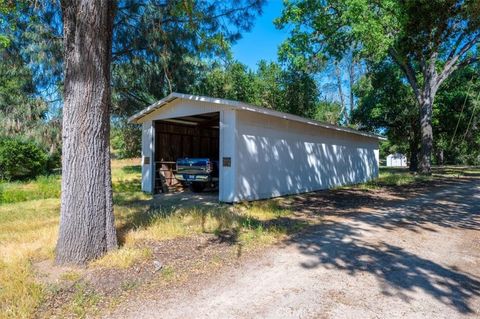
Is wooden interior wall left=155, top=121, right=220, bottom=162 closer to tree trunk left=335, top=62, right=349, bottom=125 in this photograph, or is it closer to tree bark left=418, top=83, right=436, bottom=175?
tree bark left=418, top=83, right=436, bottom=175

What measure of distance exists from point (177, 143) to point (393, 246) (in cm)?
876

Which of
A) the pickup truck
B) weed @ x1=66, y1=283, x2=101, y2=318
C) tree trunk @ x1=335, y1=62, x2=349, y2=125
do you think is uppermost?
tree trunk @ x1=335, y1=62, x2=349, y2=125

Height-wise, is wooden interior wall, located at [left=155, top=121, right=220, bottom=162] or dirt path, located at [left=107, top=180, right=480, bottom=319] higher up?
wooden interior wall, located at [left=155, top=121, right=220, bottom=162]

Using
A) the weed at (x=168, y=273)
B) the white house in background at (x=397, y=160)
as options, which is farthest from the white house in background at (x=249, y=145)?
the white house in background at (x=397, y=160)

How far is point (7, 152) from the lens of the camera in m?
13.8

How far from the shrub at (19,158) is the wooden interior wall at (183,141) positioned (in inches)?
249

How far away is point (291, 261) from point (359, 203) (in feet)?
18.1

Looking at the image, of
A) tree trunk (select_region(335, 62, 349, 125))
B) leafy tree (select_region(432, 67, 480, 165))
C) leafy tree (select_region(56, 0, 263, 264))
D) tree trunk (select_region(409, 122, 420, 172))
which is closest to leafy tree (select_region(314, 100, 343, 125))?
tree trunk (select_region(335, 62, 349, 125))

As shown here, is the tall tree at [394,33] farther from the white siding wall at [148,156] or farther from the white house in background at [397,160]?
the white house in background at [397,160]

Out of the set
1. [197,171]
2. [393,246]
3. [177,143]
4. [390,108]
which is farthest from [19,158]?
[390,108]

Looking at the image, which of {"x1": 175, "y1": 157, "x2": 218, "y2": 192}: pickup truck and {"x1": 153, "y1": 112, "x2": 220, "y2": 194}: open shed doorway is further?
{"x1": 153, "y1": 112, "x2": 220, "y2": 194}: open shed doorway

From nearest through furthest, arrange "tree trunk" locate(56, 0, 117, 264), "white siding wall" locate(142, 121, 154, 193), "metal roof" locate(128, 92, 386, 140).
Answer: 1. "tree trunk" locate(56, 0, 117, 264)
2. "metal roof" locate(128, 92, 386, 140)
3. "white siding wall" locate(142, 121, 154, 193)

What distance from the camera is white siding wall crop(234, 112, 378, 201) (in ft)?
29.8

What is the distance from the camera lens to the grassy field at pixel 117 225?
313cm
